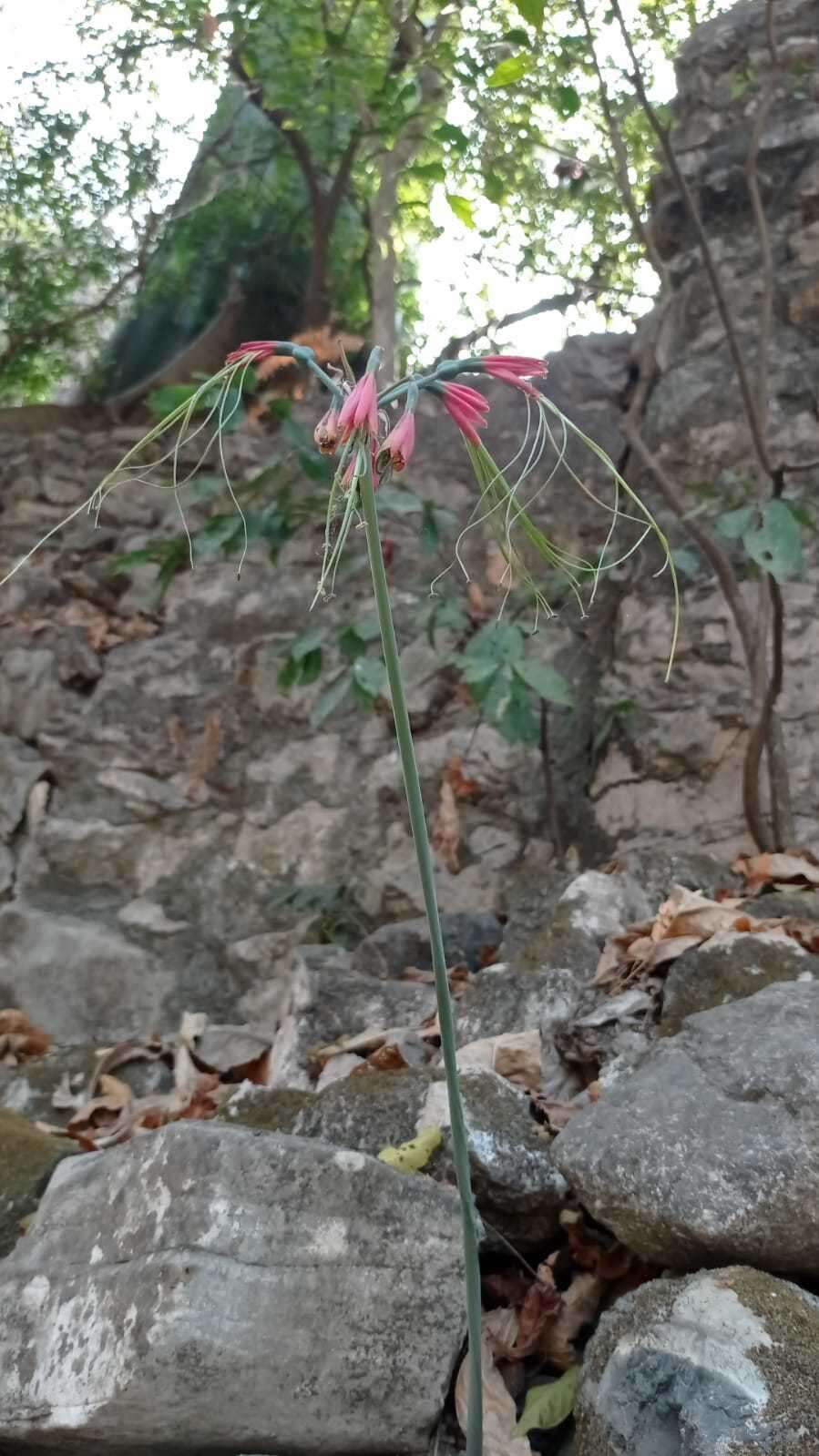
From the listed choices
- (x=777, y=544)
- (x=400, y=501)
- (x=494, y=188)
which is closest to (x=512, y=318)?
(x=494, y=188)

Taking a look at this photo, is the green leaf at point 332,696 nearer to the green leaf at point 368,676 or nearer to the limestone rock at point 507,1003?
the green leaf at point 368,676

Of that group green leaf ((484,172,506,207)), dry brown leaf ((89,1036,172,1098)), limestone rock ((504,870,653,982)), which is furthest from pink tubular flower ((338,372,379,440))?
green leaf ((484,172,506,207))

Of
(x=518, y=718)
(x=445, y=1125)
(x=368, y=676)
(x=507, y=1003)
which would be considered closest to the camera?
(x=445, y=1125)

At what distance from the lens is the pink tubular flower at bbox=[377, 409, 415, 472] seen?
953 millimetres

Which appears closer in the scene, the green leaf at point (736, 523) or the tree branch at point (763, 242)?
the green leaf at point (736, 523)

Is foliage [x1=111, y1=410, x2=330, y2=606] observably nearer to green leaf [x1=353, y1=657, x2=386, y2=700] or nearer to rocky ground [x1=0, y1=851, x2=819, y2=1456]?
green leaf [x1=353, y1=657, x2=386, y2=700]

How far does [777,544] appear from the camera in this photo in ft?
7.57

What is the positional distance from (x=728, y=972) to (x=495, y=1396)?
2.12 feet

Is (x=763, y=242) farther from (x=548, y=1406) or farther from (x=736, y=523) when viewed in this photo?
(x=548, y=1406)

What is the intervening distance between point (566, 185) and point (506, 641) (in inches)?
82.9

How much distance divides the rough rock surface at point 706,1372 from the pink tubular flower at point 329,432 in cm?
81

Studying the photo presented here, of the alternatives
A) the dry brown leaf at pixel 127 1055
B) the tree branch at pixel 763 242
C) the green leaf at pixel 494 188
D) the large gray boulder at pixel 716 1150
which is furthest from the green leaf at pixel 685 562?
the large gray boulder at pixel 716 1150

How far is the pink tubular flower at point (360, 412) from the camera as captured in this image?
0.94 m

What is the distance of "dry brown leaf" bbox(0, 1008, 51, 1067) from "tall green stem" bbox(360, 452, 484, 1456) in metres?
1.73
